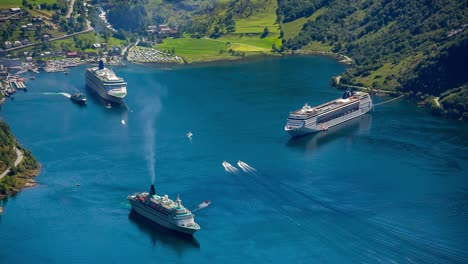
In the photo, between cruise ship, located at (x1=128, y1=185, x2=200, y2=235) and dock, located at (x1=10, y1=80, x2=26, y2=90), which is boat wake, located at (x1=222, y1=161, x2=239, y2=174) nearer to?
cruise ship, located at (x1=128, y1=185, x2=200, y2=235)

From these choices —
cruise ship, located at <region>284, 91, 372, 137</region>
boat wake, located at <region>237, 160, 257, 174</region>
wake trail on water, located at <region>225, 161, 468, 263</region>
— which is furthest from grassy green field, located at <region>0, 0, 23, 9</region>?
wake trail on water, located at <region>225, 161, 468, 263</region>

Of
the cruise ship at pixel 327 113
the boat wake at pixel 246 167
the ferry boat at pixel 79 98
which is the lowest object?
the ferry boat at pixel 79 98

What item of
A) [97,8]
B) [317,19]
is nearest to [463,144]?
[317,19]

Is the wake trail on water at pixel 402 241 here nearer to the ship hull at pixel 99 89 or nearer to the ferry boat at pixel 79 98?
the ship hull at pixel 99 89

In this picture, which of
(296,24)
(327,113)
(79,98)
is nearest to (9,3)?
(79,98)

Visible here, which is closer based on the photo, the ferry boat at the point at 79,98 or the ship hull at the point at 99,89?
the ship hull at the point at 99,89

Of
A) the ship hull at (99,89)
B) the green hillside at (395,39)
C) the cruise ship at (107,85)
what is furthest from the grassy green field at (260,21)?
the cruise ship at (107,85)
